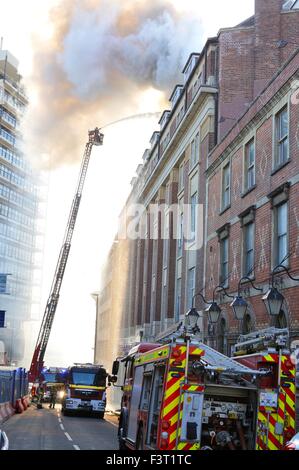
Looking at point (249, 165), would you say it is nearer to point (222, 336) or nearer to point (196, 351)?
point (222, 336)

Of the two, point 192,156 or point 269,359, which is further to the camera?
point 192,156

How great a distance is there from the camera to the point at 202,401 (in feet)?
34.2

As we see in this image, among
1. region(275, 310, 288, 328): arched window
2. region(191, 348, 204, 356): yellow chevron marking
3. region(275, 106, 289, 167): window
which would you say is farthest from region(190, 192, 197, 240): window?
region(191, 348, 204, 356): yellow chevron marking

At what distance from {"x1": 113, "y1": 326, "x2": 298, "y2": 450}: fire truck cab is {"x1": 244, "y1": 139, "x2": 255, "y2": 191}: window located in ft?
36.1

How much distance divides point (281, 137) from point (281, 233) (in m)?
3.10

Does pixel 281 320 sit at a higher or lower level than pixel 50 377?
higher

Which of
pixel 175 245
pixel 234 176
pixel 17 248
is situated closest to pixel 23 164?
pixel 17 248

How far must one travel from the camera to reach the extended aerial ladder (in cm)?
4591

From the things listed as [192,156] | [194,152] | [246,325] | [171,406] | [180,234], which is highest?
[194,152]

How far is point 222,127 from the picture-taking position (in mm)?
27984

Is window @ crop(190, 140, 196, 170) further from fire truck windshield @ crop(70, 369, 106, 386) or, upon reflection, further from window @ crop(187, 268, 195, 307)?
fire truck windshield @ crop(70, 369, 106, 386)

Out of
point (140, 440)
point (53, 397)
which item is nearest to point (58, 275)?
point (53, 397)

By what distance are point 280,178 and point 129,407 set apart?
8.17m
